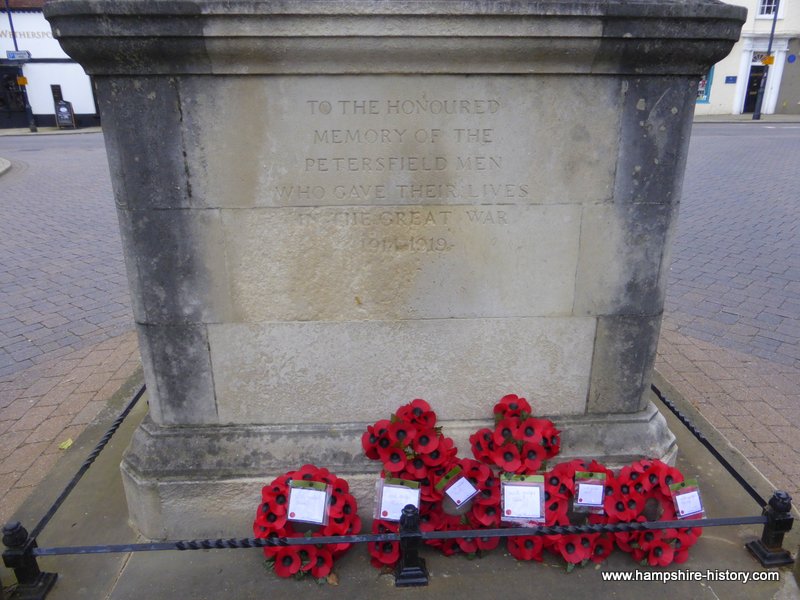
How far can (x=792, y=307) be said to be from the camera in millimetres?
5887

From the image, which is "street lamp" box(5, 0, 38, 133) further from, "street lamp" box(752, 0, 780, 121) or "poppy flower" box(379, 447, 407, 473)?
"street lamp" box(752, 0, 780, 121)

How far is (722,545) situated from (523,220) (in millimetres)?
1764

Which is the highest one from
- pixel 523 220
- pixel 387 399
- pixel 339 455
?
pixel 523 220

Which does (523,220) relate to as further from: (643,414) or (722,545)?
(722,545)

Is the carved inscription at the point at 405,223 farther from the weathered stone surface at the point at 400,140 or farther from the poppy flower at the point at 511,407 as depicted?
the poppy flower at the point at 511,407

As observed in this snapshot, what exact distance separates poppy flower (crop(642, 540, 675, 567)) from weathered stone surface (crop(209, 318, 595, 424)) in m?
0.69

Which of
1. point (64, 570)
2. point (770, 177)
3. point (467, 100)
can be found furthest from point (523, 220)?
point (770, 177)

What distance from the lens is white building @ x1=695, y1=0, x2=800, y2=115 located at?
109ft

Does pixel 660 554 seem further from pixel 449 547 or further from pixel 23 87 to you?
pixel 23 87

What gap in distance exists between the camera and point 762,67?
112 feet

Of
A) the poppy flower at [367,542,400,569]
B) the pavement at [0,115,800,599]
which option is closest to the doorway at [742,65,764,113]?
the pavement at [0,115,800,599]

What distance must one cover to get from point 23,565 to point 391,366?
1.73 m

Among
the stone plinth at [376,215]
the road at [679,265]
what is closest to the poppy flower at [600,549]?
the stone plinth at [376,215]

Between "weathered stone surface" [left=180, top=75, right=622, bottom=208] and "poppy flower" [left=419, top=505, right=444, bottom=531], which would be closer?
"weathered stone surface" [left=180, top=75, right=622, bottom=208]
